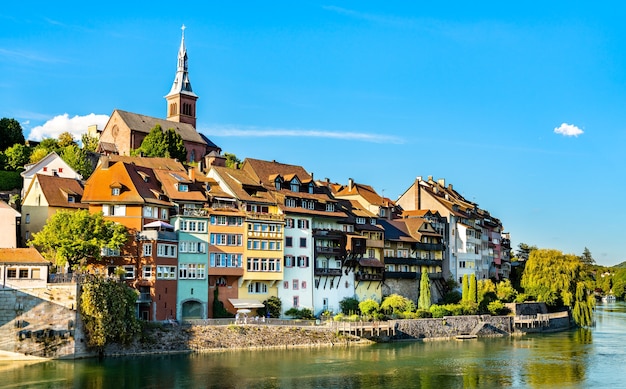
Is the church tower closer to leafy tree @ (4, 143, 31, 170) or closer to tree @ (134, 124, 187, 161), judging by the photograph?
tree @ (134, 124, 187, 161)

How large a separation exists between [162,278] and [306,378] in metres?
19.2

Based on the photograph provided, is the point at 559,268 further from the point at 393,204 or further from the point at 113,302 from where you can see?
the point at 113,302

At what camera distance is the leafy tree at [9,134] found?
105250mm

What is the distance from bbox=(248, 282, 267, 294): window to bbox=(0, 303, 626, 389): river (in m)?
9.58

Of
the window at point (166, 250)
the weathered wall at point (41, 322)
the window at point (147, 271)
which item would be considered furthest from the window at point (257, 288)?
the weathered wall at point (41, 322)

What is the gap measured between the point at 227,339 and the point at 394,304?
2302 cm

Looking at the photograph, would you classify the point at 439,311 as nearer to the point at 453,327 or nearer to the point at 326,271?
the point at 453,327

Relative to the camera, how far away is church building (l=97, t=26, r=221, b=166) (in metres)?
120

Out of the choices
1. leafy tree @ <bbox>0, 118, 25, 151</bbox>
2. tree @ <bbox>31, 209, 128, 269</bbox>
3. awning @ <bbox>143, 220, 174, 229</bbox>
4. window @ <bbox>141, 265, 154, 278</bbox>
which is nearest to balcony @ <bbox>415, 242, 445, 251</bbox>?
awning @ <bbox>143, 220, 174, 229</bbox>

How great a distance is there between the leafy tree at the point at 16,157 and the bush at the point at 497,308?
5698cm

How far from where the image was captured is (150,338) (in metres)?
60.8

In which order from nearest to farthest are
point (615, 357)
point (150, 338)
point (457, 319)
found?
1. point (150, 338)
2. point (615, 357)
3. point (457, 319)

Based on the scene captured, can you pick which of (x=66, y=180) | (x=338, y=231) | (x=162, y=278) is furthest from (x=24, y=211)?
(x=338, y=231)

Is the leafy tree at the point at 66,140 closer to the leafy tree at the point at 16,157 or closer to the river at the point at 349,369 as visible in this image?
the leafy tree at the point at 16,157
